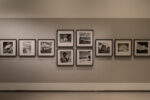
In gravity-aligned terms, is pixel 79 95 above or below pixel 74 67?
below

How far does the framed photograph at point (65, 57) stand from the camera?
13.6 feet

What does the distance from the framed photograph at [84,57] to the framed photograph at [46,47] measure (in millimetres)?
530

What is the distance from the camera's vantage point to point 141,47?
4.16m

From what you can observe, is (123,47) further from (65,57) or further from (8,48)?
(8,48)

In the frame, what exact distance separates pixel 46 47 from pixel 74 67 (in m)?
0.70

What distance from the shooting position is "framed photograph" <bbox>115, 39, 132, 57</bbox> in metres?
4.16

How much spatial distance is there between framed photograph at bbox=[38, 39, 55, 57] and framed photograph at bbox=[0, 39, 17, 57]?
501 mm
